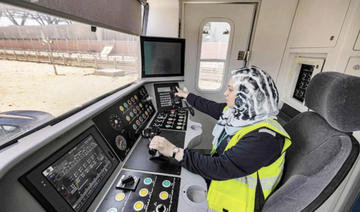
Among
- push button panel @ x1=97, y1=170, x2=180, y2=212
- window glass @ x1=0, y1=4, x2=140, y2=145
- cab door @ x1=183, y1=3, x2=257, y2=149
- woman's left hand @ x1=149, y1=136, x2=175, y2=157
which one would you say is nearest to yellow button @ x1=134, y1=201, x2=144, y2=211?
push button panel @ x1=97, y1=170, x2=180, y2=212

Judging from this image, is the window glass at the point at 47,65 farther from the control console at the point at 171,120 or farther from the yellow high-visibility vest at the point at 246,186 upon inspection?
the yellow high-visibility vest at the point at 246,186

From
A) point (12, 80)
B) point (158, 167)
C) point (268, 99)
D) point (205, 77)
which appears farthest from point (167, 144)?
point (205, 77)

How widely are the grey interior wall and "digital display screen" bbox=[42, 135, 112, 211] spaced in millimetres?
518

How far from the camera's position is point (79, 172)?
1.93 ft

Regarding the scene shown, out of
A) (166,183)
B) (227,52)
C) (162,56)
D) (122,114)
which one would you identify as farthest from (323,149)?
(227,52)

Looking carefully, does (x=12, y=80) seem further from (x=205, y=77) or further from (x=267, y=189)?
(x=205, y=77)

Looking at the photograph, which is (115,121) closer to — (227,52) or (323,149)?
(323,149)

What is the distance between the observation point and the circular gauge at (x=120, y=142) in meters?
0.84

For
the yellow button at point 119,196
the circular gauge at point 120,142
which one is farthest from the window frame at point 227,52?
the yellow button at point 119,196

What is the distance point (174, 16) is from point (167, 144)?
1.59 m

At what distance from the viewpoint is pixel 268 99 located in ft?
2.42

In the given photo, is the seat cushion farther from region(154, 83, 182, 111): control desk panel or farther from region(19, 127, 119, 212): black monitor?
region(154, 83, 182, 111): control desk panel

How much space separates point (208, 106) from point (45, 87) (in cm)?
112

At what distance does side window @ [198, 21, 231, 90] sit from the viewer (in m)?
1.96
